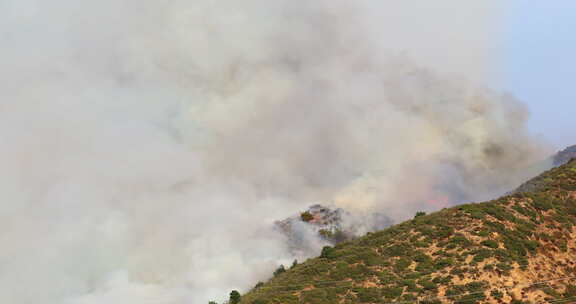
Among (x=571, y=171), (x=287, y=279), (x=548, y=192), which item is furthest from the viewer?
(x=571, y=171)

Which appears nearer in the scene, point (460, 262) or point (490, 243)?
point (460, 262)

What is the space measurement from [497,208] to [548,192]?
56.0 ft

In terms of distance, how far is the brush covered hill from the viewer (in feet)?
208

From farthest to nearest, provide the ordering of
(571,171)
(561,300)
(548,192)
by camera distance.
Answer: (571,171)
(548,192)
(561,300)

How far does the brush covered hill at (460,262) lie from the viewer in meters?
63.3

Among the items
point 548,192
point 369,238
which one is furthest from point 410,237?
point 548,192

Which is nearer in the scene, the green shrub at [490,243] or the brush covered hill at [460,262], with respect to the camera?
the brush covered hill at [460,262]

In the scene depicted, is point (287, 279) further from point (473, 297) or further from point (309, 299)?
point (473, 297)

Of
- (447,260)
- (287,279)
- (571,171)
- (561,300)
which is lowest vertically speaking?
(561,300)

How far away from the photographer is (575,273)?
67.7 meters

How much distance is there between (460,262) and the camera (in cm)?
6938

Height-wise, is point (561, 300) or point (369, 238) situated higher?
point (369, 238)

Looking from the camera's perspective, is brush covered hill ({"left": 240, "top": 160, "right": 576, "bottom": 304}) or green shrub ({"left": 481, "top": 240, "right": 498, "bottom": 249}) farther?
green shrub ({"left": 481, "top": 240, "right": 498, "bottom": 249})

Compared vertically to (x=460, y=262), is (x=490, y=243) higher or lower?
higher
